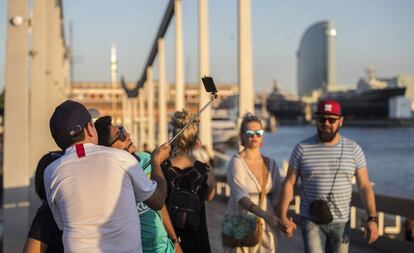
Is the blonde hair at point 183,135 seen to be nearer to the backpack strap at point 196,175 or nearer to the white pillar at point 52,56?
the backpack strap at point 196,175

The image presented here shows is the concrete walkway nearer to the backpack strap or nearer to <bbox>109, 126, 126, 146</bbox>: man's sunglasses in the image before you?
the backpack strap

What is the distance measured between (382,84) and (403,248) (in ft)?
429

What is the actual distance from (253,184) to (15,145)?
277cm

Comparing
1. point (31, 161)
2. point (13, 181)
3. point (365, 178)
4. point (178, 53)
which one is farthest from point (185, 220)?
point (178, 53)

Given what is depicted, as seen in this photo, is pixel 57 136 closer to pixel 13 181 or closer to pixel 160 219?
pixel 160 219

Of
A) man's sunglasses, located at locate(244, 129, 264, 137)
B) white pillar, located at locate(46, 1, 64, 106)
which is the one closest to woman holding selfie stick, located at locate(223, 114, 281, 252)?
man's sunglasses, located at locate(244, 129, 264, 137)

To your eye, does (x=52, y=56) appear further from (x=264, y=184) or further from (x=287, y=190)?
(x=287, y=190)

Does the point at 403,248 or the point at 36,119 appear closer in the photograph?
the point at 403,248

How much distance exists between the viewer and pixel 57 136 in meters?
2.83

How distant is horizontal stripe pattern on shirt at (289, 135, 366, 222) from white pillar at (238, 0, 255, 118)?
5.63 m

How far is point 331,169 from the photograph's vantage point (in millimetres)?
4664

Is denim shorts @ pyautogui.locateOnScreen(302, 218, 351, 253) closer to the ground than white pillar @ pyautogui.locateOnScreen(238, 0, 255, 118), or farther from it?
closer to the ground

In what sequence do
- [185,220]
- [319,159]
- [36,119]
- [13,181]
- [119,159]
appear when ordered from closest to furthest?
[119,159] < [185,220] < [319,159] < [13,181] < [36,119]

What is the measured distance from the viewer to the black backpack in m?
4.36
